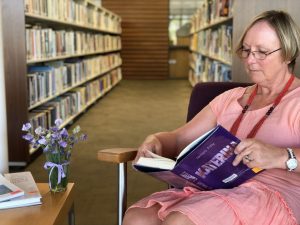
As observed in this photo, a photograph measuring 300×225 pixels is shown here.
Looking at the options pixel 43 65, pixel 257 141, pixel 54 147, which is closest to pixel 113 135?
pixel 43 65

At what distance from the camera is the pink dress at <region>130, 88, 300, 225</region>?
1.30 m

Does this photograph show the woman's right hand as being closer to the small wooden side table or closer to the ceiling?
the small wooden side table

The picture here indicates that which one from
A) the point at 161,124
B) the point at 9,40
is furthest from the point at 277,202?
the point at 161,124

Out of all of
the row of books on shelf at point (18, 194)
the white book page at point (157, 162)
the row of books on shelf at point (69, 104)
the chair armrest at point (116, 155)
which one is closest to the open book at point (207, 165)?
the white book page at point (157, 162)

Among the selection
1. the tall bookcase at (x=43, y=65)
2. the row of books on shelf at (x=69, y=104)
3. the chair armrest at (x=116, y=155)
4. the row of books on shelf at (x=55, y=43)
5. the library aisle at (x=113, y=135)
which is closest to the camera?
the chair armrest at (x=116, y=155)

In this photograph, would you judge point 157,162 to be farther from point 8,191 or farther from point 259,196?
point 8,191

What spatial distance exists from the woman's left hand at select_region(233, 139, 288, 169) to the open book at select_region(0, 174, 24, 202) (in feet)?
2.31

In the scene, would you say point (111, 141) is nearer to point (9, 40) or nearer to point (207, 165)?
point (9, 40)

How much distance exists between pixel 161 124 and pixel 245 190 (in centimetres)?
391

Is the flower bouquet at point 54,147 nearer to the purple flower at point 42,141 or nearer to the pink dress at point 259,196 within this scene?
the purple flower at point 42,141

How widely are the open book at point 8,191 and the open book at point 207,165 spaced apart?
1.30 ft

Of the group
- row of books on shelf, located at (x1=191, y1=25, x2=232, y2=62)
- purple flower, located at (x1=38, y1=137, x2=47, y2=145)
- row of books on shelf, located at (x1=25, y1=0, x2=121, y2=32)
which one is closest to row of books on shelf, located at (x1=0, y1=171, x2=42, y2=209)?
purple flower, located at (x1=38, y1=137, x2=47, y2=145)

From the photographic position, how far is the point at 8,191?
4.86 feet

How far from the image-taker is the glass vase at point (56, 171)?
1506 millimetres
